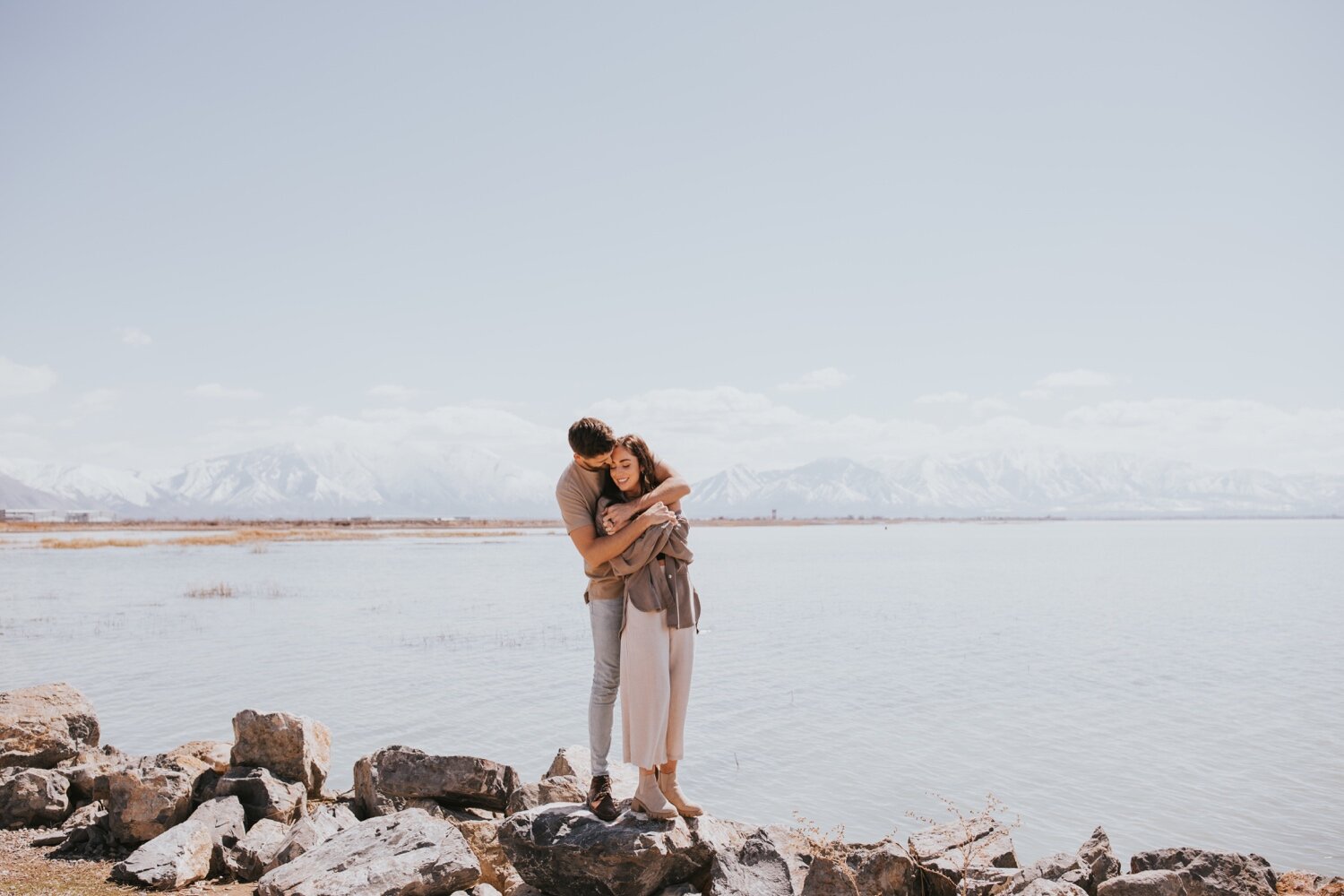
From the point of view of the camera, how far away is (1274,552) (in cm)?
7012

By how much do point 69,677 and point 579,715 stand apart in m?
10.5

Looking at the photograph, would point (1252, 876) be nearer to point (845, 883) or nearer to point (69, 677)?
point (845, 883)

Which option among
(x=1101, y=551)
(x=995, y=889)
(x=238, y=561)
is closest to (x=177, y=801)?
(x=995, y=889)

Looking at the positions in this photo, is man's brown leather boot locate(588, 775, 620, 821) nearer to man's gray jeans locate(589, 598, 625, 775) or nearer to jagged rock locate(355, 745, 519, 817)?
man's gray jeans locate(589, 598, 625, 775)

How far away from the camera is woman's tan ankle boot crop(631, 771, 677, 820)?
6.14m

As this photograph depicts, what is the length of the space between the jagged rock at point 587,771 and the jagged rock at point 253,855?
2.31 meters

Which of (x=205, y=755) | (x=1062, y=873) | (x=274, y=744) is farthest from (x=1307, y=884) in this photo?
(x=205, y=755)

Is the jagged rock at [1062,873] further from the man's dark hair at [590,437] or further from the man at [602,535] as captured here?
the man's dark hair at [590,437]

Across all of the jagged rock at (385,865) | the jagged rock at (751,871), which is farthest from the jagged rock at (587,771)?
the jagged rock at (385,865)

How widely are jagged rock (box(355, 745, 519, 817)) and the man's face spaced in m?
3.62

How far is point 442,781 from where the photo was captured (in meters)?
8.29

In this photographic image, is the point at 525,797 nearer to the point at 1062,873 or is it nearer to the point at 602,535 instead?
the point at 602,535

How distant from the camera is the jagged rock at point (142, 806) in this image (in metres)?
8.07

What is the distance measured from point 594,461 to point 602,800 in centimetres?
232
